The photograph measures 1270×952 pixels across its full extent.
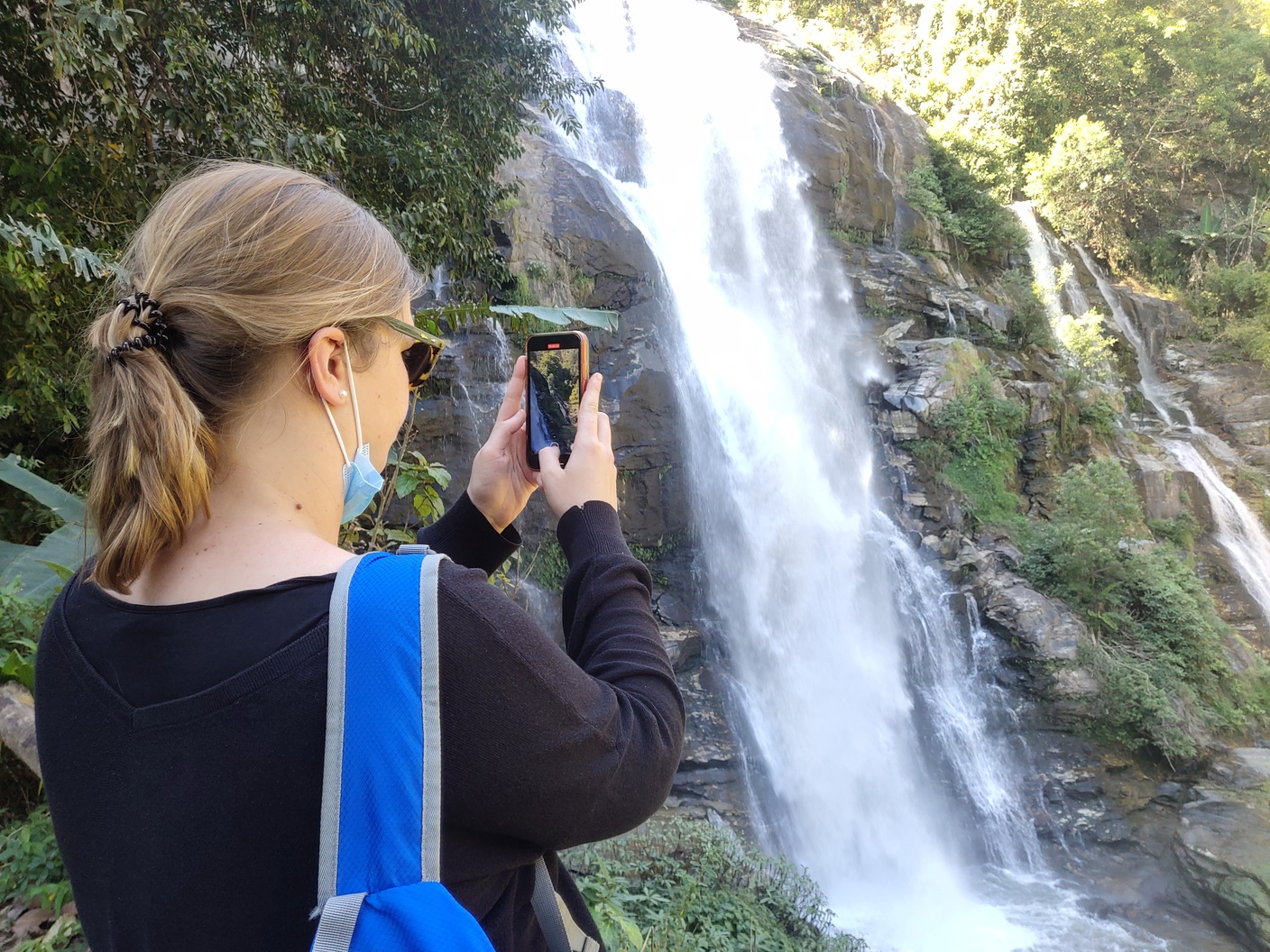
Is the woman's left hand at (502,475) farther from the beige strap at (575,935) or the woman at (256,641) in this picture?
the beige strap at (575,935)

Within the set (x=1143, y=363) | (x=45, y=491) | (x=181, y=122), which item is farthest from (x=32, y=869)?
(x=1143, y=363)

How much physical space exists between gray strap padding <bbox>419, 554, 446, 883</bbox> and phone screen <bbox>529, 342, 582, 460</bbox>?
0.72 m

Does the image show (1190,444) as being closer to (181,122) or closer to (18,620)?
(181,122)

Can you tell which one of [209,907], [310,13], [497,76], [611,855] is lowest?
[611,855]

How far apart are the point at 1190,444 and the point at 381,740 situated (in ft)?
66.4

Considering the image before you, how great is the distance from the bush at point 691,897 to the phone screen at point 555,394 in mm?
2475

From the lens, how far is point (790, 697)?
388 inches

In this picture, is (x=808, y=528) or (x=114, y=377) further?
(x=808, y=528)

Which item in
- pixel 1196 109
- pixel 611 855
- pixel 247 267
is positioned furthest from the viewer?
pixel 1196 109

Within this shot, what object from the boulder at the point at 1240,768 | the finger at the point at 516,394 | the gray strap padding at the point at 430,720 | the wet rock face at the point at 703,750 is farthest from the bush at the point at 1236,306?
the gray strap padding at the point at 430,720

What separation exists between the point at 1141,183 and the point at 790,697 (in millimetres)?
20663

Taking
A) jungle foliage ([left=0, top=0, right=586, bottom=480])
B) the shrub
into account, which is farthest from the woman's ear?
the shrub

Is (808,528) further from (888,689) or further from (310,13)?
(310,13)

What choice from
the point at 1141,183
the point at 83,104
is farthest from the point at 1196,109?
the point at 83,104
